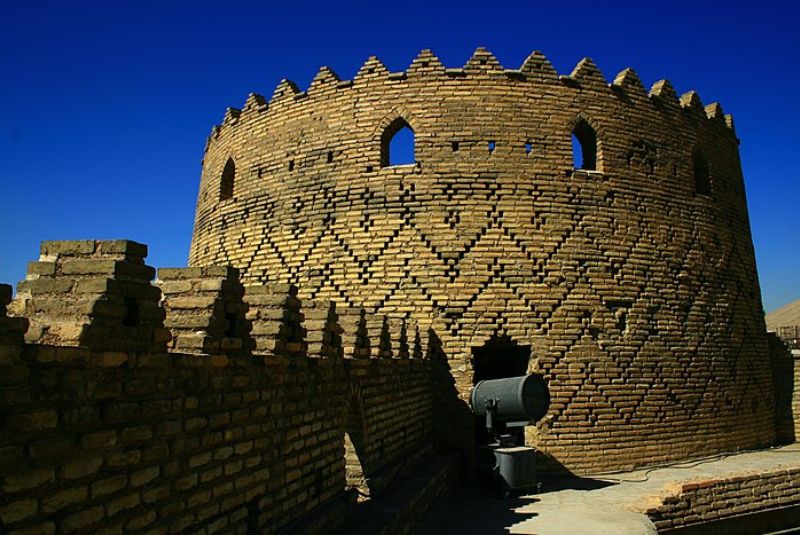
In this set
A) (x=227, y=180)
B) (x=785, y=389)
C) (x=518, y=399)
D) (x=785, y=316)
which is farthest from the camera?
(x=785, y=316)

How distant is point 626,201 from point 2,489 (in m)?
10.1

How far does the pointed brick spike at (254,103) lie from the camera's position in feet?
38.4

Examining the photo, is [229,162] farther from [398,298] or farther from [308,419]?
[308,419]

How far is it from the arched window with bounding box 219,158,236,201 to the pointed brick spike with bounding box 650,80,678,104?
8.09 meters

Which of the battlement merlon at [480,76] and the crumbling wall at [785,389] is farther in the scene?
the crumbling wall at [785,389]

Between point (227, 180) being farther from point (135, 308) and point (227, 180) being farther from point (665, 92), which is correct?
point (135, 308)

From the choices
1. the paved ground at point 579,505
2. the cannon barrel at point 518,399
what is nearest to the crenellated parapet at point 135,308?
the paved ground at point 579,505

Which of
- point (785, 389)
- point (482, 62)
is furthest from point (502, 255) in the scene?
point (785, 389)

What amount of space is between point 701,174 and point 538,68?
423cm

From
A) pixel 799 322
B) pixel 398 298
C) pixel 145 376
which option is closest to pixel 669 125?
pixel 398 298

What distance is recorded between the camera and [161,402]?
2865 mm

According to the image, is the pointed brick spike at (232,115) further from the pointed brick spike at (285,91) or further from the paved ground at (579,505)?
the paved ground at (579,505)

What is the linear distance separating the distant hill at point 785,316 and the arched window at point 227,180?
48.4 m

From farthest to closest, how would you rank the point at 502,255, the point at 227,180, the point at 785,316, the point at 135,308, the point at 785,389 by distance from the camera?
1. the point at 785,316
2. the point at 785,389
3. the point at 227,180
4. the point at 502,255
5. the point at 135,308
